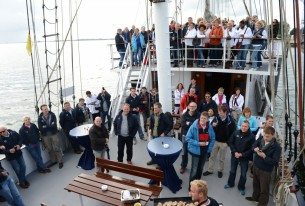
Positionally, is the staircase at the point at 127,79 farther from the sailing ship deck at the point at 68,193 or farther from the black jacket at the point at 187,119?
the black jacket at the point at 187,119

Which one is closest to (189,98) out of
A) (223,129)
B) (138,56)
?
(223,129)

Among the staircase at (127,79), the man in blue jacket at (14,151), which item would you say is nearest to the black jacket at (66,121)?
the man in blue jacket at (14,151)

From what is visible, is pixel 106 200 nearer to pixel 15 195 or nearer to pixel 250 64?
pixel 15 195

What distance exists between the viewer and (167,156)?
6129mm

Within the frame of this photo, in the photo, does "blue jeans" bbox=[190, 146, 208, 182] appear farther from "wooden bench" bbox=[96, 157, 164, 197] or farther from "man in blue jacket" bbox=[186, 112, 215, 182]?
"wooden bench" bbox=[96, 157, 164, 197]

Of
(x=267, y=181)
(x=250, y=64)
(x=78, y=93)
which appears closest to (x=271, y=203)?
(x=267, y=181)

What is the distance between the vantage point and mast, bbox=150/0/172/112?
7531mm

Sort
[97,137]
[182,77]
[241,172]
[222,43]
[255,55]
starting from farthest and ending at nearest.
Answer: [182,77] → [222,43] → [255,55] → [97,137] → [241,172]

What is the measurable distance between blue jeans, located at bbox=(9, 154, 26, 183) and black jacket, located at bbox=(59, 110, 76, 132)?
1558mm

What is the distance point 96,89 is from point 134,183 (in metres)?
38.9

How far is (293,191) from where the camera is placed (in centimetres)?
486

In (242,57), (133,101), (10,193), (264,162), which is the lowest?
(10,193)

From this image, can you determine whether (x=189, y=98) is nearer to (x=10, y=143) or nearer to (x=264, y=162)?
(x=264, y=162)

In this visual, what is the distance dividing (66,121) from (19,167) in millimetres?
1737
